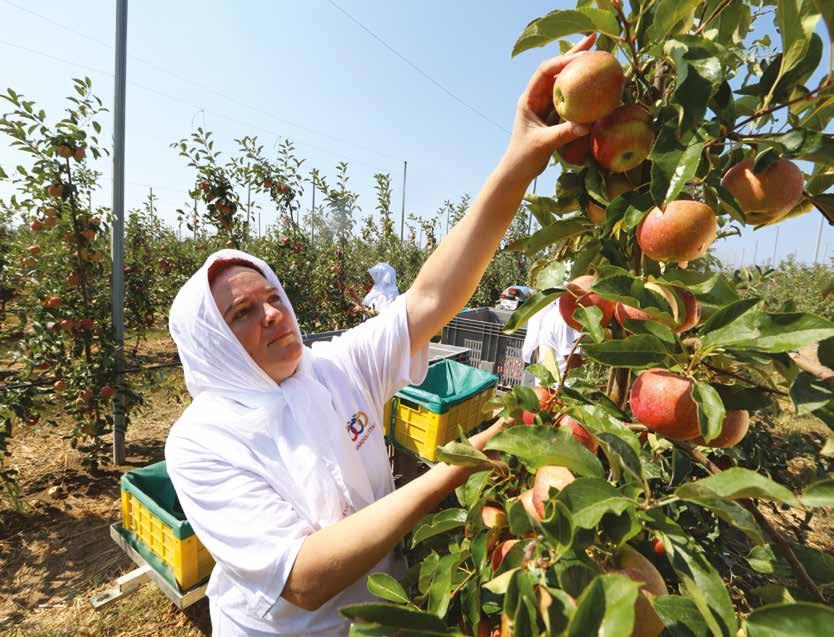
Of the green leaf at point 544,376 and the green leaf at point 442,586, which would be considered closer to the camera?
the green leaf at point 442,586

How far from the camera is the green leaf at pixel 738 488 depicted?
414 mm

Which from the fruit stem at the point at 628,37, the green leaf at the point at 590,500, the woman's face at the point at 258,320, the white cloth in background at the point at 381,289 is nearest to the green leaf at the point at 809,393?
the green leaf at the point at 590,500

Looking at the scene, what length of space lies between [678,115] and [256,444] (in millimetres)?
1099

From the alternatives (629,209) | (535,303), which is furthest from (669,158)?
(535,303)

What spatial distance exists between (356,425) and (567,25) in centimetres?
108

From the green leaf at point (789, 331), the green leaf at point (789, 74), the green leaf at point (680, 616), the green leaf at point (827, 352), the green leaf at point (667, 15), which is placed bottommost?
the green leaf at point (680, 616)

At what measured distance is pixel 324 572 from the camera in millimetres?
852

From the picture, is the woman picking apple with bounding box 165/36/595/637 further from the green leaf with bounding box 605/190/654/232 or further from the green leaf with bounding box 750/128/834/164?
the green leaf with bounding box 750/128/834/164

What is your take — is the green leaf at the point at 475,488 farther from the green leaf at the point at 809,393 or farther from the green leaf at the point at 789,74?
the green leaf at the point at 789,74

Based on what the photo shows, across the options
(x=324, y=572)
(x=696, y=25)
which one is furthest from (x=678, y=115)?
(x=324, y=572)

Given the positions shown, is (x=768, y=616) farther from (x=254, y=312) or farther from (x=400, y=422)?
(x=400, y=422)

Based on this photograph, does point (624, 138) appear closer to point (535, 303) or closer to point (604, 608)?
point (535, 303)

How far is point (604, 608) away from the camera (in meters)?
0.43

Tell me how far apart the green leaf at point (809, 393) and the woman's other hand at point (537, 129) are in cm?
51
